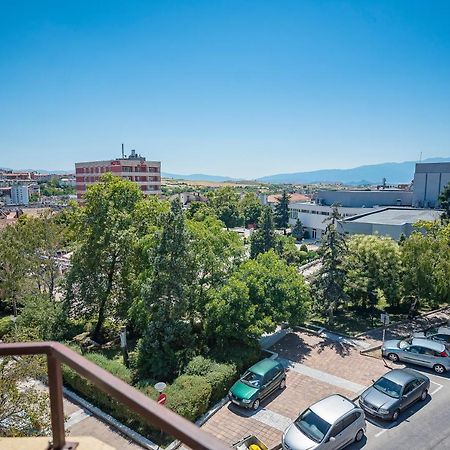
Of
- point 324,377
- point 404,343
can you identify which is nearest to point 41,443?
point 324,377

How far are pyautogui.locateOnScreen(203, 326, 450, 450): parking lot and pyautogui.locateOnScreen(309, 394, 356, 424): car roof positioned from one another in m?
1.11

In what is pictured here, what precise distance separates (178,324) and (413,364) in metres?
10.2

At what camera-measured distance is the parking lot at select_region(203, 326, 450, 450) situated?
39.0 ft

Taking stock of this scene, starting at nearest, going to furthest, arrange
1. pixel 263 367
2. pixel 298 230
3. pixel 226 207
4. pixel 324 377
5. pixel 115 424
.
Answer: pixel 115 424 → pixel 263 367 → pixel 324 377 → pixel 298 230 → pixel 226 207

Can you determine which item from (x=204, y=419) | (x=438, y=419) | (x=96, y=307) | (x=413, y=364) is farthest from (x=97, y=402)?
(x=413, y=364)

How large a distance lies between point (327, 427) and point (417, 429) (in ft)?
11.6

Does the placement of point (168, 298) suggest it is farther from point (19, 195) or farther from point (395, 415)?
point (19, 195)

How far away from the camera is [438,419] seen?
12750 millimetres

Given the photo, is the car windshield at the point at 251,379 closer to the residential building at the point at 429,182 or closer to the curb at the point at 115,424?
the curb at the point at 115,424

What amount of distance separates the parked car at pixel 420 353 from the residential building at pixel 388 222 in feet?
60.8

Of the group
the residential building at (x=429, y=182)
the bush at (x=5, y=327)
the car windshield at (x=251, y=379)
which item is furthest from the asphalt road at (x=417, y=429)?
the residential building at (x=429, y=182)

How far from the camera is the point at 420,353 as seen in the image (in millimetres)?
16188

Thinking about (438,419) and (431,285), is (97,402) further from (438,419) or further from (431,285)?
(431,285)

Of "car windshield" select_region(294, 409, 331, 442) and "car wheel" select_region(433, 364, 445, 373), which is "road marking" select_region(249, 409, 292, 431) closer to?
"car windshield" select_region(294, 409, 331, 442)
